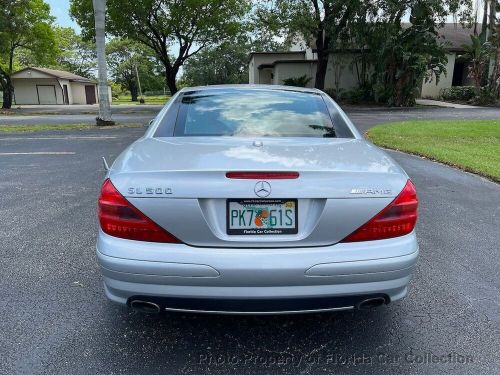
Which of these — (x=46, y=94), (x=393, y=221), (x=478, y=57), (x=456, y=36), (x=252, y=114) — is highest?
(x=456, y=36)

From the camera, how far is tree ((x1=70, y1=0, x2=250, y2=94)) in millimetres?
25250

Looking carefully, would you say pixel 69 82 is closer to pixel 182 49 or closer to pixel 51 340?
pixel 182 49

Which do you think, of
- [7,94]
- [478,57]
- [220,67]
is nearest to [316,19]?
[478,57]

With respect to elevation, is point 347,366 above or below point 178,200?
below

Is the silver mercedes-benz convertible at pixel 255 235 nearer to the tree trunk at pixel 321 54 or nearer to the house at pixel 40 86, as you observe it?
the tree trunk at pixel 321 54

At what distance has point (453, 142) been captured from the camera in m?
10.4

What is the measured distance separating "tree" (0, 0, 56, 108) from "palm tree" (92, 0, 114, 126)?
16.6 m

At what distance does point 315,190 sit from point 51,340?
1.85 metres

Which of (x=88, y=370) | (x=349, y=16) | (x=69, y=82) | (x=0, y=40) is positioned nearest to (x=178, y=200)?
(x=88, y=370)

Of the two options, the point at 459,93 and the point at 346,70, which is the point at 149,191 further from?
the point at 459,93

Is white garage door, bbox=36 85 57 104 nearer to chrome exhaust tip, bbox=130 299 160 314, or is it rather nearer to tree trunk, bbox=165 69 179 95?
tree trunk, bbox=165 69 179 95

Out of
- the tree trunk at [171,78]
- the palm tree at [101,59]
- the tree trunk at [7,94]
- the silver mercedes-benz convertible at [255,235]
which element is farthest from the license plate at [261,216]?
the tree trunk at [7,94]

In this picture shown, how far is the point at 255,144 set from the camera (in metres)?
2.59

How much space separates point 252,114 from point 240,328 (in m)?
1.56
